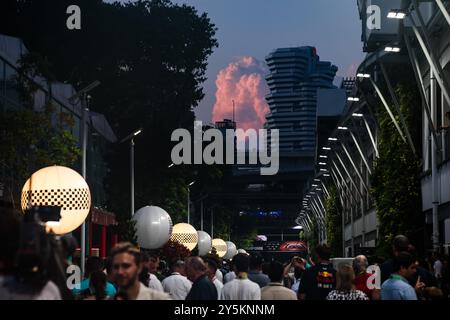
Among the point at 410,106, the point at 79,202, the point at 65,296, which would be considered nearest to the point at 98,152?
the point at 410,106

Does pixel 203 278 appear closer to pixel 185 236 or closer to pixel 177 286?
pixel 177 286

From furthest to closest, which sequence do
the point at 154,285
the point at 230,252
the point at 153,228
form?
the point at 230,252 → the point at 153,228 → the point at 154,285

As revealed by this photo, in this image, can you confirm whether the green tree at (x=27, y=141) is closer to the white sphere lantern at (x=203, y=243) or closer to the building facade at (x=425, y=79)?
the building facade at (x=425, y=79)

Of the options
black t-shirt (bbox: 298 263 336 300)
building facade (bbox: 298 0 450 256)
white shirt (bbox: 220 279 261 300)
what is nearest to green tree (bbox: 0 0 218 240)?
building facade (bbox: 298 0 450 256)

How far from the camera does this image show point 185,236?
60562mm

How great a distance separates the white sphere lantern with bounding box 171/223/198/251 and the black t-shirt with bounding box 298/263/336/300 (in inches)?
1660

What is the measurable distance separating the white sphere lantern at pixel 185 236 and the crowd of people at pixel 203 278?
31.1m

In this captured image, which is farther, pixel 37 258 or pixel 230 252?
pixel 230 252

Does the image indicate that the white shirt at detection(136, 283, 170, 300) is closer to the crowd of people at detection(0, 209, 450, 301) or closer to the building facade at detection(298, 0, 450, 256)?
the crowd of people at detection(0, 209, 450, 301)

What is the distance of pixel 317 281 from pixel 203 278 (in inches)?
88.1

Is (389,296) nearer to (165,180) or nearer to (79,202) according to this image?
(79,202)

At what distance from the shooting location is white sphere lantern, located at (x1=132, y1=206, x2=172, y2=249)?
4550 centimetres

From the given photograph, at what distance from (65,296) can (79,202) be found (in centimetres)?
872

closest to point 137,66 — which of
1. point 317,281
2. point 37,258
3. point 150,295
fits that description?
point 317,281
